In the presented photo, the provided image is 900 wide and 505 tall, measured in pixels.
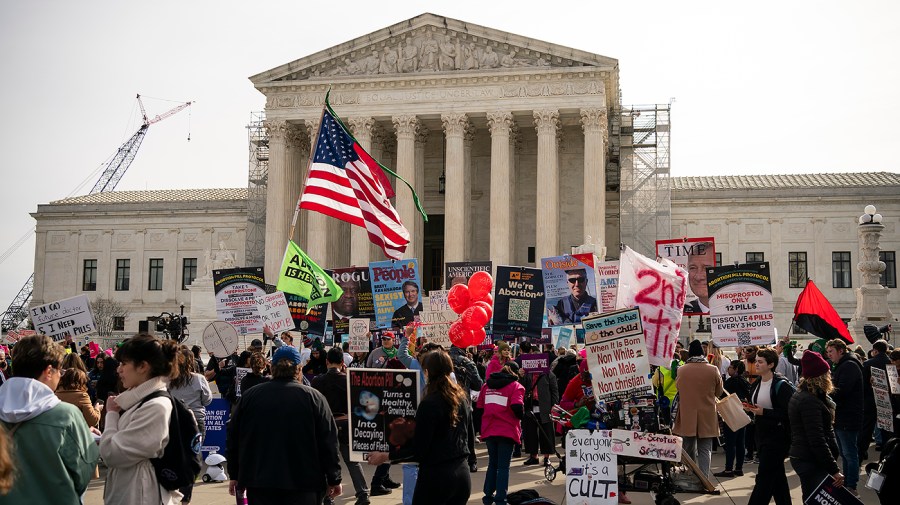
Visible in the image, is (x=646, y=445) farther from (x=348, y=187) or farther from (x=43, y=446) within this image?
(x=348, y=187)

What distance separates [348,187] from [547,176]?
94.6 ft

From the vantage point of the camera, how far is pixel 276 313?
2188 cm

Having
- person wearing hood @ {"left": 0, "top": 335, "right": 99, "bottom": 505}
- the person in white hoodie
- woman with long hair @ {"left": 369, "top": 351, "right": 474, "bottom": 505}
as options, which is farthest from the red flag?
person wearing hood @ {"left": 0, "top": 335, "right": 99, "bottom": 505}

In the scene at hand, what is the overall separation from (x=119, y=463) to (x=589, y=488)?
236 inches

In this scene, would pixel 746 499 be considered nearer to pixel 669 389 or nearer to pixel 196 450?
pixel 669 389

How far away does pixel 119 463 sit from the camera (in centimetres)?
649

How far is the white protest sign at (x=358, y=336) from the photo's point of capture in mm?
23516

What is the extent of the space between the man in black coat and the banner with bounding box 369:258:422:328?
1649 centimetres

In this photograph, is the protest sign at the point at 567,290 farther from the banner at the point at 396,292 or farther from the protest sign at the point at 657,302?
the protest sign at the point at 657,302

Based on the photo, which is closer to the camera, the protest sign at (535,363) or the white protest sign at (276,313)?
the protest sign at (535,363)

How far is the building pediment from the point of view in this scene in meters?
48.0

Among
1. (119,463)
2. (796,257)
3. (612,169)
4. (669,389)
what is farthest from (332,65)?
(119,463)

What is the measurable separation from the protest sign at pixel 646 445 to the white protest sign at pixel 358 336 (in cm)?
1274

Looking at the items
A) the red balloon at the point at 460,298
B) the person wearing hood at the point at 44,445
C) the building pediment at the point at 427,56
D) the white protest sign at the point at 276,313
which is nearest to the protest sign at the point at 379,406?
the person wearing hood at the point at 44,445
